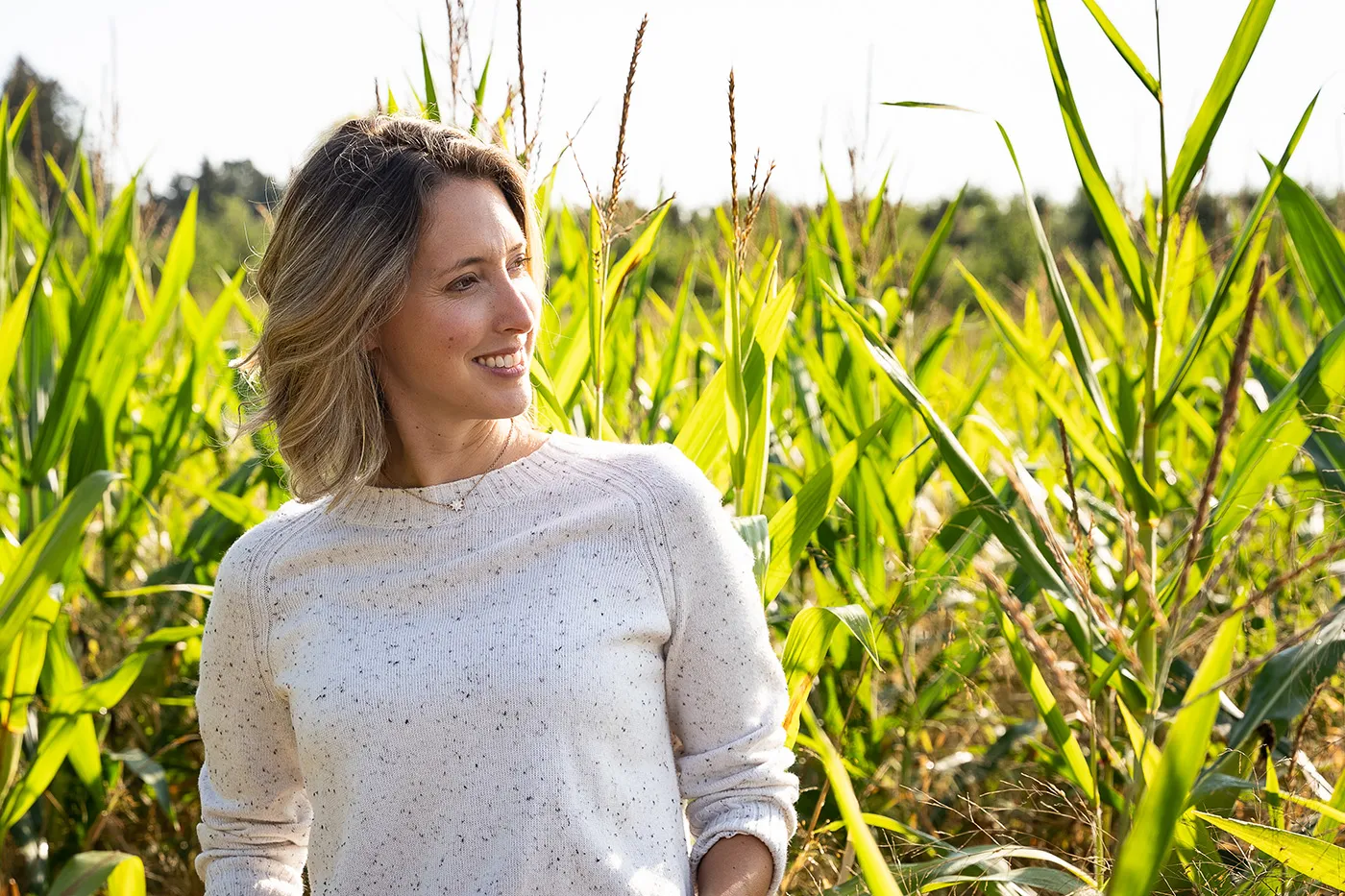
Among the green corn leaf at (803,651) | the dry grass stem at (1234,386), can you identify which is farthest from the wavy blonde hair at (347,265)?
the dry grass stem at (1234,386)

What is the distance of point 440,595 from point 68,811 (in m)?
1.20

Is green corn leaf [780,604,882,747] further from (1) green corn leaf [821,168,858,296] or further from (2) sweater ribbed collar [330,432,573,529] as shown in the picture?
(1) green corn leaf [821,168,858,296]

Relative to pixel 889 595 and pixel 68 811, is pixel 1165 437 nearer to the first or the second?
pixel 889 595

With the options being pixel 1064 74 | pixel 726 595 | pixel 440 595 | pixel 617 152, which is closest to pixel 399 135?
pixel 617 152

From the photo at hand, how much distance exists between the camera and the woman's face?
1.26 m

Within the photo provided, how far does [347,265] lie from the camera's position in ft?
4.24

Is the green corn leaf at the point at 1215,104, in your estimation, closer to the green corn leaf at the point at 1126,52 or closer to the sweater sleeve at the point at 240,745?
the green corn leaf at the point at 1126,52

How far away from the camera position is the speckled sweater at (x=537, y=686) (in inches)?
46.7

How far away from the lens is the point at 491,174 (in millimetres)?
1364

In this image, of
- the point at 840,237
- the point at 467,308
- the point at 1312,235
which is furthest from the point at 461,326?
the point at 840,237

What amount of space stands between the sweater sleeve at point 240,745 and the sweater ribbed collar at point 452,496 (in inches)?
5.5

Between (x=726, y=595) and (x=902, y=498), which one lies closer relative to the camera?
(x=726, y=595)

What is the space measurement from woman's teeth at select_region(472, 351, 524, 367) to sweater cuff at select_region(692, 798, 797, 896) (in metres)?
0.51

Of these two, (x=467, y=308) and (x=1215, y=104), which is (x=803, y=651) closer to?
(x=467, y=308)
